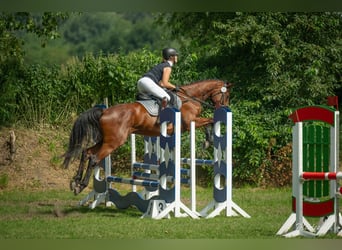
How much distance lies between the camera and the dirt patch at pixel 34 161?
454 inches

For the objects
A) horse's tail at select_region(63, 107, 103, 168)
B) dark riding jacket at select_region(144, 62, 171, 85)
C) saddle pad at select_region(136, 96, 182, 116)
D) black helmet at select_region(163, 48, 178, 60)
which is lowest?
horse's tail at select_region(63, 107, 103, 168)

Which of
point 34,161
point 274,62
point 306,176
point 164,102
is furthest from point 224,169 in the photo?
point 274,62

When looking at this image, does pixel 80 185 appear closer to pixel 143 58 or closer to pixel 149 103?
pixel 149 103

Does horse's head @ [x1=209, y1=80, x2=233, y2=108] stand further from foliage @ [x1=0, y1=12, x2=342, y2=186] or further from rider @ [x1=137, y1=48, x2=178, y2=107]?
foliage @ [x1=0, y1=12, x2=342, y2=186]

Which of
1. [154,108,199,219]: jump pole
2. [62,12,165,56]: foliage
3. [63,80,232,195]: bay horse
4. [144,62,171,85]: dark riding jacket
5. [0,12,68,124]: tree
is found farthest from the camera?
[62,12,165,56]: foliage

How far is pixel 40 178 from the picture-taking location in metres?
11.6

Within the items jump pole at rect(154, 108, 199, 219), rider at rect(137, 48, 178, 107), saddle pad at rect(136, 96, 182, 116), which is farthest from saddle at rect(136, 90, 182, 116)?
jump pole at rect(154, 108, 199, 219)

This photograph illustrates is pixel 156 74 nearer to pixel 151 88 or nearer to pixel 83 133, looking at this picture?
pixel 151 88

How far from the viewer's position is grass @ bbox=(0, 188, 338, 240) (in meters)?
6.67

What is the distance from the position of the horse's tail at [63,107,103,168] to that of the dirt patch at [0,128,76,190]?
2758 mm

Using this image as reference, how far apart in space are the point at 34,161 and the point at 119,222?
15.1 feet

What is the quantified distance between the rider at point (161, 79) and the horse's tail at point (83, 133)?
588 mm

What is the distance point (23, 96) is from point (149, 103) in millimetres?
4320

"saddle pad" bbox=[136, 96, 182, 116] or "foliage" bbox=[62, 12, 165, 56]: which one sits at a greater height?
"foliage" bbox=[62, 12, 165, 56]
